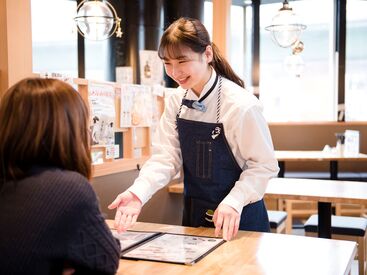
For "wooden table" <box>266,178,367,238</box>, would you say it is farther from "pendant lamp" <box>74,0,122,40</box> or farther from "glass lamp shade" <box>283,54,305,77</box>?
"glass lamp shade" <box>283,54,305,77</box>

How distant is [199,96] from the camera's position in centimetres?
175

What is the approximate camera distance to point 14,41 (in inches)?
71.5

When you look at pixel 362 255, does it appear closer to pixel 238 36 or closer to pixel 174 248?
pixel 174 248

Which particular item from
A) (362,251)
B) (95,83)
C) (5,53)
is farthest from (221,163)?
(362,251)

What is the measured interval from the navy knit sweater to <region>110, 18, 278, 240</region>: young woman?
1.91ft

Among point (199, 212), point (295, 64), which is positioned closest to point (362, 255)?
point (199, 212)

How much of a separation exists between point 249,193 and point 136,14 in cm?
464

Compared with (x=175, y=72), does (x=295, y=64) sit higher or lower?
higher

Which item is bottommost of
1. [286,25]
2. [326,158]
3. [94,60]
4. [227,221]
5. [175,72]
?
[326,158]

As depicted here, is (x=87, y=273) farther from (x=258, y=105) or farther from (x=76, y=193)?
(x=258, y=105)

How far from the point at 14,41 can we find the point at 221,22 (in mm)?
1642

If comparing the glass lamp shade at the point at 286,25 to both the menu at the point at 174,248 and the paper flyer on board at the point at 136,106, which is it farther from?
the menu at the point at 174,248

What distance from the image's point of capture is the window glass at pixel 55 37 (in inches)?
235

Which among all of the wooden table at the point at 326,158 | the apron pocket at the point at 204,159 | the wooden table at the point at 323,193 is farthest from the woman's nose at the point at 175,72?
the wooden table at the point at 326,158
